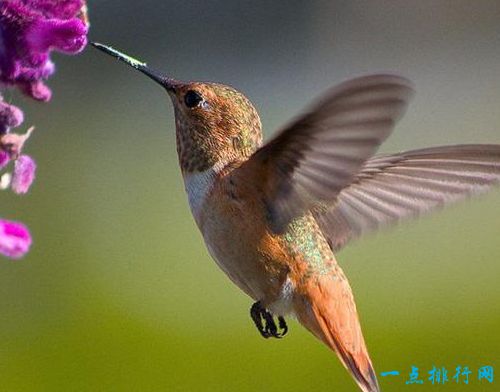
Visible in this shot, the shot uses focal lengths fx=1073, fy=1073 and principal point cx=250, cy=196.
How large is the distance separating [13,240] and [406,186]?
1551 millimetres

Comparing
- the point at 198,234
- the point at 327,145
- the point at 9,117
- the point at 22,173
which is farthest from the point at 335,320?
the point at 198,234

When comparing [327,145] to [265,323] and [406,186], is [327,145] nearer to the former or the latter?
[406,186]

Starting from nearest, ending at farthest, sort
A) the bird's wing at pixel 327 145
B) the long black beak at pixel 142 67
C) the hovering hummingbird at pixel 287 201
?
the bird's wing at pixel 327 145, the long black beak at pixel 142 67, the hovering hummingbird at pixel 287 201

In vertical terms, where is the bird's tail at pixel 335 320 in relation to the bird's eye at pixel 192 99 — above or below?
below

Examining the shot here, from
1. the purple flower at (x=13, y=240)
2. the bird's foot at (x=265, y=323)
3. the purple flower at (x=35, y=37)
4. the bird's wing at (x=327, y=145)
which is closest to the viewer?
the purple flower at (x=13, y=240)

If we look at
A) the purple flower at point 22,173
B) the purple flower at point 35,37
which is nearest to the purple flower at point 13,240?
the purple flower at point 22,173

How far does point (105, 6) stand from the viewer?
15039 mm

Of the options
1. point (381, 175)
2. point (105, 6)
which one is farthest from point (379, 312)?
point (105, 6)

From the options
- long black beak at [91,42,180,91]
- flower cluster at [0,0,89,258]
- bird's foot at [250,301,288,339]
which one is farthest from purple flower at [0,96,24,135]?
bird's foot at [250,301,288,339]

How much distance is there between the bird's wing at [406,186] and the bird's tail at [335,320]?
0.66 feet

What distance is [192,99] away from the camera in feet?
11.0

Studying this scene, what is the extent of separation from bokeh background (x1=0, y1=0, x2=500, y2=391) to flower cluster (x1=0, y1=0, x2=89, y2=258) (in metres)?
1.58

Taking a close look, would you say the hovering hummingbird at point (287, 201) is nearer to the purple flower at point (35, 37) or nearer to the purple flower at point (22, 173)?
the purple flower at point (35, 37)

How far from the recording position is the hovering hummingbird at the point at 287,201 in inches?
124
